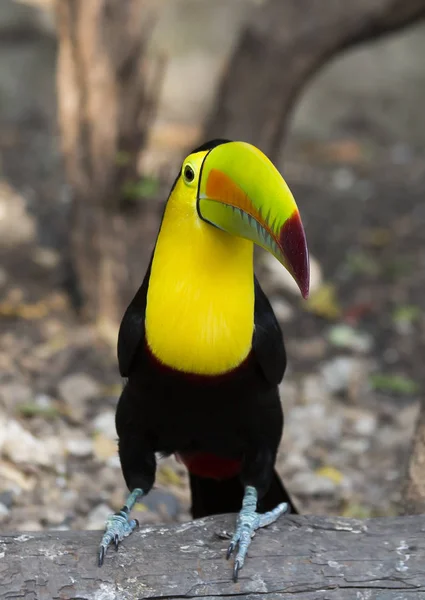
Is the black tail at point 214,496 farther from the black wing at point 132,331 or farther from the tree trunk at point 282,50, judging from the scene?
the tree trunk at point 282,50

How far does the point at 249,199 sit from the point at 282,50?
254cm

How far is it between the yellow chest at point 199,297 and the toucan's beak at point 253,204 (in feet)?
0.21

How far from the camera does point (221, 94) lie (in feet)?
14.7

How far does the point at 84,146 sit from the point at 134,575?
101 inches

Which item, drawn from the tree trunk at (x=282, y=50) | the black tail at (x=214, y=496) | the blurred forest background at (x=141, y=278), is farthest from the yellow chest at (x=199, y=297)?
the tree trunk at (x=282, y=50)

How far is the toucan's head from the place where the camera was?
186cm

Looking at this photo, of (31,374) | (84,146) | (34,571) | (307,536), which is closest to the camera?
(34,571)

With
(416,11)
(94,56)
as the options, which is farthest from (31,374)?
(416,11)

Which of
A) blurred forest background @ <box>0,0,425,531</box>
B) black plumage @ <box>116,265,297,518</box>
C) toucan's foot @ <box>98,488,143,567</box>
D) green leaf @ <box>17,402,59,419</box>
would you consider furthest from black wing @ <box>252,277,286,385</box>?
green leaf @ <box>17,402,59,419</box>

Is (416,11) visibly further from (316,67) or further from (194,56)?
(194,56)

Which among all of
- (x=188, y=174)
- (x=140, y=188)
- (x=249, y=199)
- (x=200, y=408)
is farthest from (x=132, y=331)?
(x=140, y=188)

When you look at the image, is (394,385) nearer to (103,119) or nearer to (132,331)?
(103,119)

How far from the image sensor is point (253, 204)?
1.98 meters

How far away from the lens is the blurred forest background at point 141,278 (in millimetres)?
3377
